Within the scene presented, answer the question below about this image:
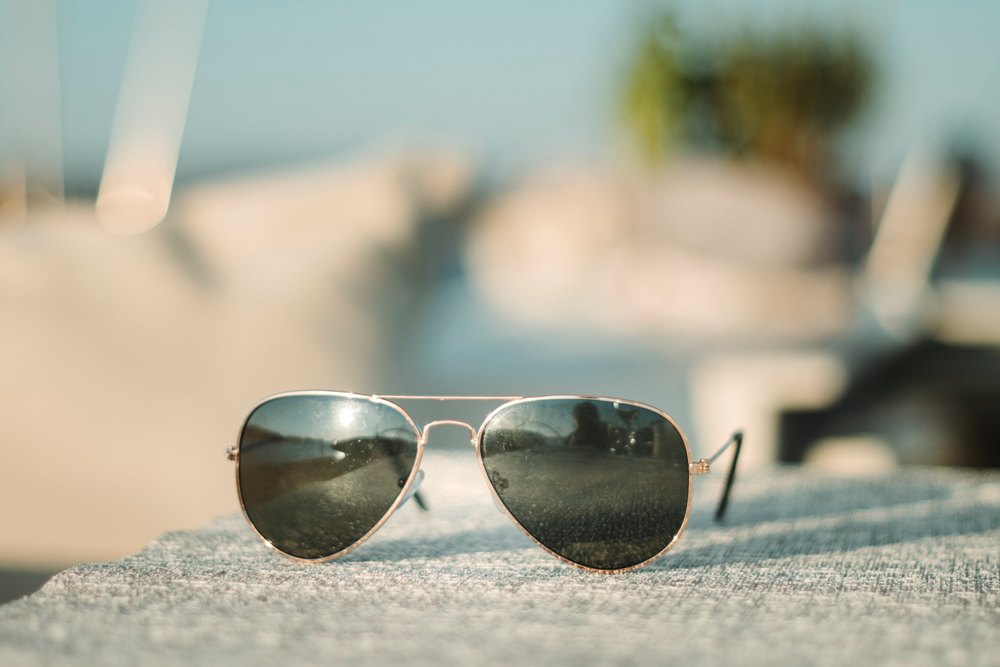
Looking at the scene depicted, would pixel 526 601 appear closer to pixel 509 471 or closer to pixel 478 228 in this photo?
pixel 509 471

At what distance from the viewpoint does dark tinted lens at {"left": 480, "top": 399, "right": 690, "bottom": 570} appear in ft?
1.34

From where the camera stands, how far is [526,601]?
347mm

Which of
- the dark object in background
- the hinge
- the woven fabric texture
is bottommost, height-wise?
the dark object in background

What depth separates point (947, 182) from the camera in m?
2.59

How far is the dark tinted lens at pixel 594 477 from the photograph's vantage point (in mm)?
407

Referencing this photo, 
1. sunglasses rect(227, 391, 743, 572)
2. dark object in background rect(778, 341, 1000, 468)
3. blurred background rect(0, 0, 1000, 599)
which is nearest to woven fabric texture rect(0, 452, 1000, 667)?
sunglasses rect(227, 391, 743, 572)

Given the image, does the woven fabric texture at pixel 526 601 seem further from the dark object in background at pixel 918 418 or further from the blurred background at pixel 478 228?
the dark object in background at pixel 918 418

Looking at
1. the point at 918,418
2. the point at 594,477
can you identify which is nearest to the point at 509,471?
the point at 594,477

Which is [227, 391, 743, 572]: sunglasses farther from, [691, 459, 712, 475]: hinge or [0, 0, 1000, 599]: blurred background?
[0, 0, 1000, 599]: blurred background

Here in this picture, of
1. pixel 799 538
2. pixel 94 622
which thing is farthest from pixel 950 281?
pixel 94 622

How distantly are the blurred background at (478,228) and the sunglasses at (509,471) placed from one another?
309 millimetres

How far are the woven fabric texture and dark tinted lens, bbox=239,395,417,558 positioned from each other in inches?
0.8

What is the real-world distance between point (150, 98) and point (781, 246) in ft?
4.56

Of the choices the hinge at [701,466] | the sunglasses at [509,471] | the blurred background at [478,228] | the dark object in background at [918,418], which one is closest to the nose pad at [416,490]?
the sunglasses at [509,471]
